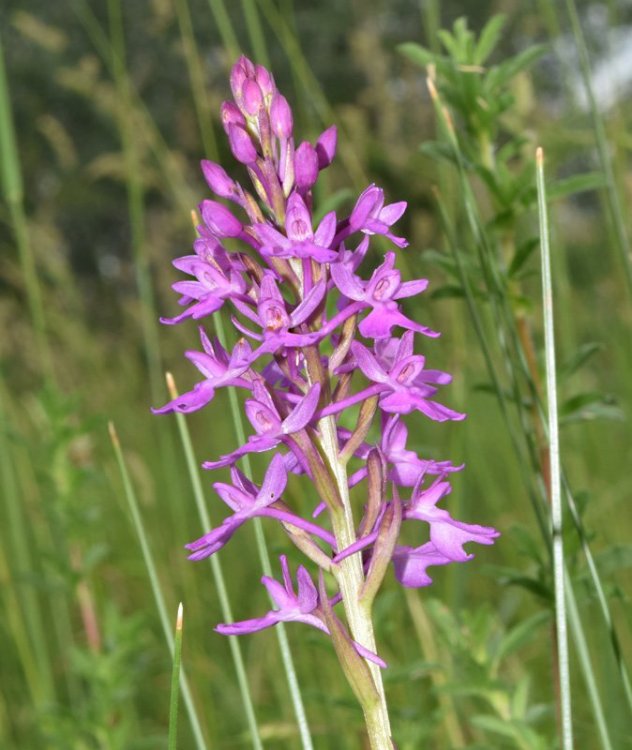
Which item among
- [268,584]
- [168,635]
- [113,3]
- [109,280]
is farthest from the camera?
[109,280]

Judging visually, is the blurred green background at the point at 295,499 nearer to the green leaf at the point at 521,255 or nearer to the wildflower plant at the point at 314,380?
the green leaf at the point at 521,255

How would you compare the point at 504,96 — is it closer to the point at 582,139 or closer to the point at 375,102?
the point at 582,139

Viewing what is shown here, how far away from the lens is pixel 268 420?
0.96m

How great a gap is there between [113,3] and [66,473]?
3.25 ft

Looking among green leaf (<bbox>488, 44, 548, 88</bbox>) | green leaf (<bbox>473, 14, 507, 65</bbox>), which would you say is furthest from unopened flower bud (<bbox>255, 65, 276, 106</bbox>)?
green leaf (<bbox>473, 14, 507, 65</bbox>)

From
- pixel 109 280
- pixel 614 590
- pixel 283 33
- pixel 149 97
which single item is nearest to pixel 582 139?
pixel 283 33

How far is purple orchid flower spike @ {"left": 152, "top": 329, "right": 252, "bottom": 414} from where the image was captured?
0.95 meters

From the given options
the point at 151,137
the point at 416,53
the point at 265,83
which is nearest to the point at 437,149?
the point at 416,53

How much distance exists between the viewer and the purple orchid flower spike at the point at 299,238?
3.01 feet

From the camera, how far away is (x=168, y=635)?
123 cm

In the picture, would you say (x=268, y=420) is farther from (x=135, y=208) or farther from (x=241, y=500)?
(x=135, y=208)

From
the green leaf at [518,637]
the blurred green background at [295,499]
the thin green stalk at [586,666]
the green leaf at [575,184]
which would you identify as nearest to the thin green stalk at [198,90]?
the blurred green background at [295,499]

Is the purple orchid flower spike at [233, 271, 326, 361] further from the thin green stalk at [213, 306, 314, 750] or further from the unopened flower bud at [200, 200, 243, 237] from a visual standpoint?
the thin green stalk at [213, 306, 314, 750]

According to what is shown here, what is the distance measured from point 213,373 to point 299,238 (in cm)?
15
